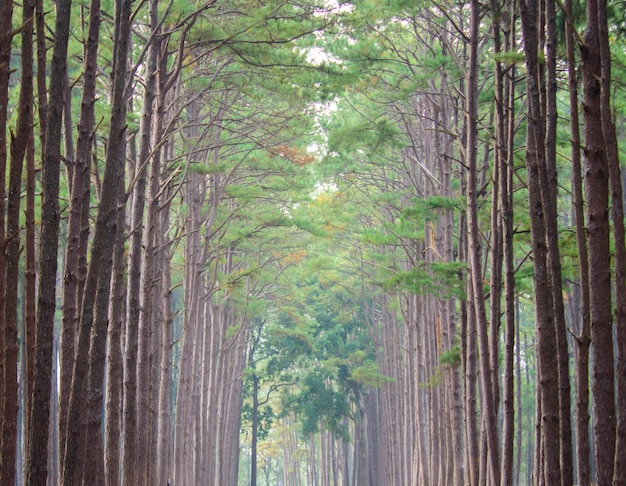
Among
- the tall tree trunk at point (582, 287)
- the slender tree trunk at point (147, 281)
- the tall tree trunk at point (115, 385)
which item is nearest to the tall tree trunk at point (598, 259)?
the tall tree trunk at point (582, 287)

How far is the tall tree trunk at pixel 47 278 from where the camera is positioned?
5.53 m

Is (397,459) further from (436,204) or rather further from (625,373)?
(625,373)

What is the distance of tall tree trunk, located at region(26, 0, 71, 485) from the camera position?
5.53 metres

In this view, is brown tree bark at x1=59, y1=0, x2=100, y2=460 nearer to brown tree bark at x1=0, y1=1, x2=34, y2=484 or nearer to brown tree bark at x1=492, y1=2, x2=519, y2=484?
brown tree bark at x1=0, y1=1, x2=34, y2=484

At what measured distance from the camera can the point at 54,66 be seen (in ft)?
19.2

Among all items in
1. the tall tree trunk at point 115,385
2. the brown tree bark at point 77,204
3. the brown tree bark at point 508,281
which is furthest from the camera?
the tall tree trunk at point 115,385

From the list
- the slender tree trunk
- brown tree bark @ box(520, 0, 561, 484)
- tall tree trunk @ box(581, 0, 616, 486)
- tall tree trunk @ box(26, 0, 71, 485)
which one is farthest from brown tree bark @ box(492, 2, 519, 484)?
the slender tree trunk

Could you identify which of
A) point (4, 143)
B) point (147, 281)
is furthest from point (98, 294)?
point (147, 281)

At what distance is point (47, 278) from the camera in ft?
18.3

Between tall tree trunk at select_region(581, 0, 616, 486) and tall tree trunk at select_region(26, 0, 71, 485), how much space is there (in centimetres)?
400

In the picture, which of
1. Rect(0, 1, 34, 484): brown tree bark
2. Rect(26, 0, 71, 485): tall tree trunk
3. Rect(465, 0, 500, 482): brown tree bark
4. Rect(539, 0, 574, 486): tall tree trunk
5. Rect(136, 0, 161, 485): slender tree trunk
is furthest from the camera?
Rect(136, 0, 161, 485): slender tree trunk

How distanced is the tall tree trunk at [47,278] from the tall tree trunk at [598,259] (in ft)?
13.1

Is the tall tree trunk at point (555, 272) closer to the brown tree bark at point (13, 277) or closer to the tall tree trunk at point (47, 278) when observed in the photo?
the tall tree trunk at point (47, 278)

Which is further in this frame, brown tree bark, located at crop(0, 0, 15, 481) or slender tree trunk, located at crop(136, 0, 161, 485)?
slender tree trunk, located at crop(136, 0, 161, 485)
